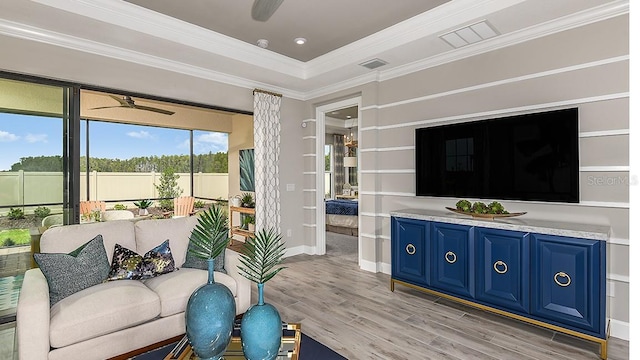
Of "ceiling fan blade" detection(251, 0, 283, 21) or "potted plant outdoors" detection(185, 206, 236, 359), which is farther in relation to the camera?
"ceiling fan blade" detection(251, 0, 283, 21)

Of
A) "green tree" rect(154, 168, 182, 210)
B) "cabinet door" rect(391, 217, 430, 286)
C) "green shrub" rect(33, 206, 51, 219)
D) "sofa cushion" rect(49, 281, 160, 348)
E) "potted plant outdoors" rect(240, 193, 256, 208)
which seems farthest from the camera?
"green tree" rect(154, 168, 182, 210)

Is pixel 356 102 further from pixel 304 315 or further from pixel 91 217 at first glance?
pixel 91 217

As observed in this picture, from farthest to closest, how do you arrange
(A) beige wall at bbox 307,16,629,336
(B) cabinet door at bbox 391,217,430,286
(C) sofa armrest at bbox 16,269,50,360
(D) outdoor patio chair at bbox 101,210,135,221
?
(D) outdoor patio chair at bbox 101,210,135,221
(B) cabinet door at bbox 391,217,430,286
(A) beige wall at bbox 307,16,629,336
(C) sofa armrest at bbox 16,269,50,360

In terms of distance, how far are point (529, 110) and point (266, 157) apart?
3521 millimetres

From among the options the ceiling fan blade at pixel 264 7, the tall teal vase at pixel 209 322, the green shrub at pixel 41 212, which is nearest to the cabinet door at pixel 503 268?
the tall teal vase at pixel 209 322

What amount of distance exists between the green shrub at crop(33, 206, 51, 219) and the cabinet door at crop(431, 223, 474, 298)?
4.20m

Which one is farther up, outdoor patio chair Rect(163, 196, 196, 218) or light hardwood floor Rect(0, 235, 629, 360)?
outdoor patio chair Rect(163, 196, 196, 218)

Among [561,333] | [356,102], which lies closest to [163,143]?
[356,102]

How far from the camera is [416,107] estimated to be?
4246 millimetres

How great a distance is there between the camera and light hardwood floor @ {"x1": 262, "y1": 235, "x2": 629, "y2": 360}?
2584mm

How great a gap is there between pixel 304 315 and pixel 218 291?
5.70ft

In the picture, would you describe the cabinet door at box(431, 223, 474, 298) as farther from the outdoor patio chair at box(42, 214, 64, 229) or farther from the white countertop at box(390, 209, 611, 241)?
the outdoor patio chair at box(42, 214, 64, 229)

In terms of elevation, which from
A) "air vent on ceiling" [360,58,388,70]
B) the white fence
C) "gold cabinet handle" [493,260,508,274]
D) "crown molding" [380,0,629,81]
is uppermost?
"air vent on ceiling" [360,58,388,70]

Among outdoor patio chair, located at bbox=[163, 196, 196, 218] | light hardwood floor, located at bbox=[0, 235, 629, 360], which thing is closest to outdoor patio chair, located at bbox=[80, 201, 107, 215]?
outdoor patio chair, located at bbox=[163, 196, 196, 218]
